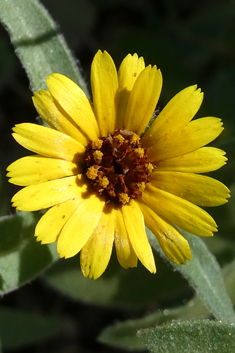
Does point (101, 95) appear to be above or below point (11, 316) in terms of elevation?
above

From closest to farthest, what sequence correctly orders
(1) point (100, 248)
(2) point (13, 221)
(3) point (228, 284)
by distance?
(1) point (100, 248) → (2) point (13, 221) → (3) point (228, 284)

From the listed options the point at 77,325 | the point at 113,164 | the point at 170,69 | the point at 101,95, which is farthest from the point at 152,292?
the point at 170,69

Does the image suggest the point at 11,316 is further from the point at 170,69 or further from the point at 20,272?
the point at 170,69

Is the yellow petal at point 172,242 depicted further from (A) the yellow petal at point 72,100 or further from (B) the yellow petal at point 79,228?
(A) the yellow petal at point 72,100

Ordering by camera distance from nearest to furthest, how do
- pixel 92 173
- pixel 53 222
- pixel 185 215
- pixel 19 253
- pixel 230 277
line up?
pixel 53 222 < pixel 185 215 < pixel 92 173 < pixel 19 253 < pixel 230 277

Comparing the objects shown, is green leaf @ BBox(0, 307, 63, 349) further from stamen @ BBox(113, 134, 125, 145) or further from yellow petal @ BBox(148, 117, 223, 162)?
yellow petal @ BBox(148, 117, 223, 162)

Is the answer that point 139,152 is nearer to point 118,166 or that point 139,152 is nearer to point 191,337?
point 118,166

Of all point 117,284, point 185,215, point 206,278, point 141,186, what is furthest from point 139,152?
point 117,284
